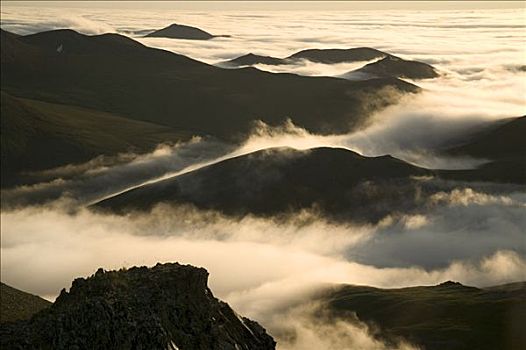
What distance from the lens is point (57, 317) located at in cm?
5469

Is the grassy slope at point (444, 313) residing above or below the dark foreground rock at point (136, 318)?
below

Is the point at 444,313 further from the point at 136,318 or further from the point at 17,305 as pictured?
the point at 136,318

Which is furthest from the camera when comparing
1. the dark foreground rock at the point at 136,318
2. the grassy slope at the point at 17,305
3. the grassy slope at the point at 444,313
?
the grassy slope at the point at 444,313

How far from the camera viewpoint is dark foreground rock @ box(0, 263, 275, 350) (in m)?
53.7

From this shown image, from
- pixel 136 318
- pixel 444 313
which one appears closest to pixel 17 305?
pixel 136 318

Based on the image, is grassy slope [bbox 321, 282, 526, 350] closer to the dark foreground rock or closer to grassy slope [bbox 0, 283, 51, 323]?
grassy slope [bbox 0, 283, 51, 323]

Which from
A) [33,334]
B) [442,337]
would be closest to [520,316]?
[442,337]

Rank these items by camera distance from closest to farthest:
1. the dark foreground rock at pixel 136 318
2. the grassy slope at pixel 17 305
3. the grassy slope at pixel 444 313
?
the dark foreground rock at pixel 136 318
the grassy slope at pixel 17 305
the grassy slope at pixel 444 313

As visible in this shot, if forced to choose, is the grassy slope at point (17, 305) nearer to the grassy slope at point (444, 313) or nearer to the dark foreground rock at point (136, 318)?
the dark foreground rock at point (136, 318)

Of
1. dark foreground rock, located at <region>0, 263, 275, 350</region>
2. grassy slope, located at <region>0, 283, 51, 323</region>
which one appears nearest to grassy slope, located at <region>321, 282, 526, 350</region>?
grassy slope, located at <region>0, 283, 51, 323</region>

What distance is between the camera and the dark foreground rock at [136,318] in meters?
53.7

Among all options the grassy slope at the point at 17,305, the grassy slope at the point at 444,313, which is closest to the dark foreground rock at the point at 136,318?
the grassy slope at the point at 17,305

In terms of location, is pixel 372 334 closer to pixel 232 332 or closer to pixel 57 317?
pixel 232 332

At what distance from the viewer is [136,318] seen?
5456 centimetres
